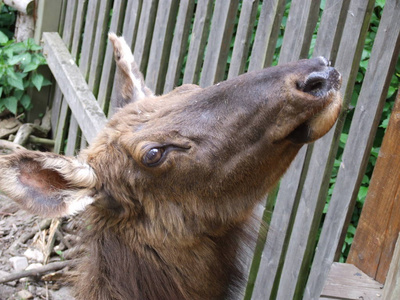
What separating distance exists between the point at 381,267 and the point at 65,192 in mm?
1713

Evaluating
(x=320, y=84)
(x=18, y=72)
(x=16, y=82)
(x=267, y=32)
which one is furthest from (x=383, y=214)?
(x=18, y=72)

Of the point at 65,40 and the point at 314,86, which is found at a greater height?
the point at 314,86

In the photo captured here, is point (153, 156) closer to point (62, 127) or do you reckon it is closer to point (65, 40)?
point (62, 127)

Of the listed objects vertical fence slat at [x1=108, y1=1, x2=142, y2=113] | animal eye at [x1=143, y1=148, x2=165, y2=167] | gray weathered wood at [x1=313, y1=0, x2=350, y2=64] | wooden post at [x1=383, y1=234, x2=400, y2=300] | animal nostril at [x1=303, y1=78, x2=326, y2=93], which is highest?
gray weathered wood at [x1=313, y1=0, x2=350, y2=64]

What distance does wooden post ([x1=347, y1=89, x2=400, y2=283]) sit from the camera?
304 cm

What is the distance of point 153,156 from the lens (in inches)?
122

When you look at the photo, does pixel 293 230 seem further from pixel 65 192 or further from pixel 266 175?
pixel 65 192

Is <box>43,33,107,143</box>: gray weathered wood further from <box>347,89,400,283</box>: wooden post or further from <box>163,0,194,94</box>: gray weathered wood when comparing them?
<box>347,89,400,283</box>: wooden post

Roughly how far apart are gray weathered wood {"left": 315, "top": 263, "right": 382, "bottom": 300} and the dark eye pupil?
1069 mm

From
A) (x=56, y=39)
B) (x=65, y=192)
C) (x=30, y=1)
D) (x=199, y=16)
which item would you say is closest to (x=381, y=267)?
(x=65, y=192)

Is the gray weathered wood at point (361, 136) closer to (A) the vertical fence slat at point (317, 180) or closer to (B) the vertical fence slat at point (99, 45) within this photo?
(A) the vertical fence slat at point (317, 180)

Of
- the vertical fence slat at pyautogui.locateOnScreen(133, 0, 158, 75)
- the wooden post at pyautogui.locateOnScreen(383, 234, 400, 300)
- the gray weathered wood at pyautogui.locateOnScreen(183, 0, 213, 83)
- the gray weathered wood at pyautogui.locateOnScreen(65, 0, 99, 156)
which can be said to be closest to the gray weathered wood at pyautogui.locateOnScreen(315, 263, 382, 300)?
the wooden post at pyautogui.locateOnScreen(383, 234, 400, 300)

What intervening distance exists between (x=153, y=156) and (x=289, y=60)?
1.52 meters

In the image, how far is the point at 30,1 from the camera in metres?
7.50
